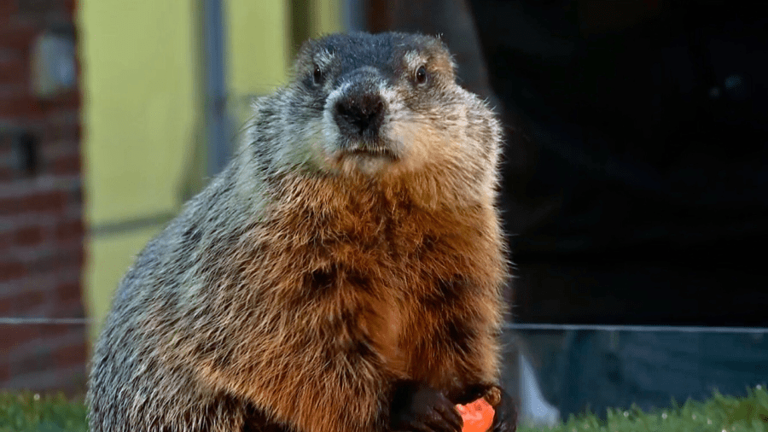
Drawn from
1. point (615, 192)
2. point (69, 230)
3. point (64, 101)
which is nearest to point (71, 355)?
point (69, 230)

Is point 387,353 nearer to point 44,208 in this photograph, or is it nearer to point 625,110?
point 625,110

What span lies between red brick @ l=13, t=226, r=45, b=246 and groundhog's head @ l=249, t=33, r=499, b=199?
2.05 meters

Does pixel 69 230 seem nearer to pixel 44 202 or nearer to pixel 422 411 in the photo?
pixel 44 202

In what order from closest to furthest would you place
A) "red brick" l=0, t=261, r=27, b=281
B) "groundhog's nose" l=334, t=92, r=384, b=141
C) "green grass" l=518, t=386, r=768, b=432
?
"groundhog's nose" l=334, t=92, r=384, b=141 < "green grass" l=518, t=386, r=768, b=432 < "red brick" l=0, t=261, r=27, b=281

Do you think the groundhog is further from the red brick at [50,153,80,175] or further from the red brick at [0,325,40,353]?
the red brick at [50,153,80,175]

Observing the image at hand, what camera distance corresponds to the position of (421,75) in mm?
1966

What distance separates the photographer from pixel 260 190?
1.96m

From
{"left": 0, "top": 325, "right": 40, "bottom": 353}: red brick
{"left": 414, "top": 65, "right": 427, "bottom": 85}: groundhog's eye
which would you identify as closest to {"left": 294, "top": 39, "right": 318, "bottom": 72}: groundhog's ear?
{"left": 414, "top": 65, "right": 427, "bottom": 85}: groundhog's eye

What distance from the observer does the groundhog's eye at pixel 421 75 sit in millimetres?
1949

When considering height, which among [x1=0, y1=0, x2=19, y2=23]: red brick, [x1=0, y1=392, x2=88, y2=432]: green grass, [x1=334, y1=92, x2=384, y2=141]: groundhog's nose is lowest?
[x1=0, y1=392, x2=88, y2=432]: green grass

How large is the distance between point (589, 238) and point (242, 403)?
142cm

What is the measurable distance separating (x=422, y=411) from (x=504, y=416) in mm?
222

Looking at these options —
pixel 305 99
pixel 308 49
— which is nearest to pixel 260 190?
pixel 305 99

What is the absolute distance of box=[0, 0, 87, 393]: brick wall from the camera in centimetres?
377
